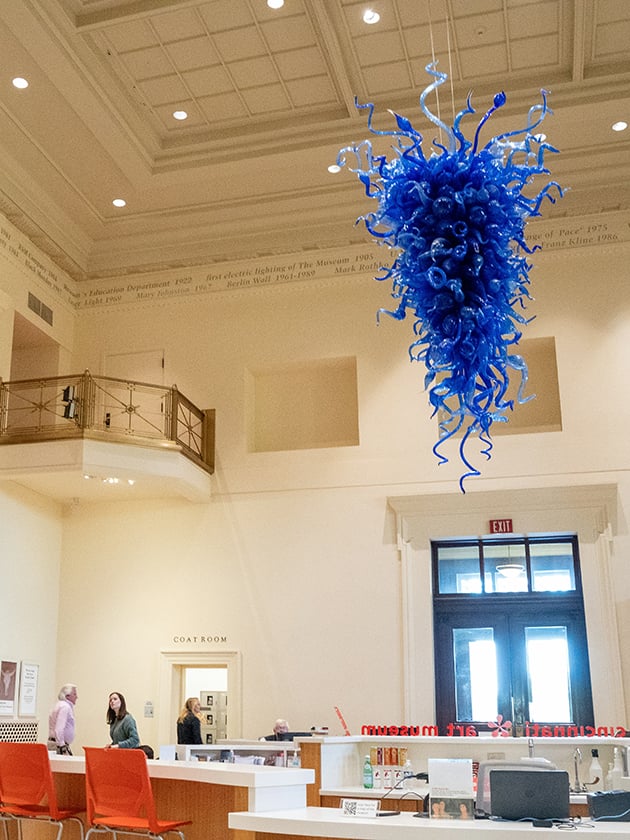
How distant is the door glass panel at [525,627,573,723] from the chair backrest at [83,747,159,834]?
764cm

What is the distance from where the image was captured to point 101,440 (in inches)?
474

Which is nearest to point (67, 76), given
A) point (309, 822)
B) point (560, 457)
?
point (560, 457)

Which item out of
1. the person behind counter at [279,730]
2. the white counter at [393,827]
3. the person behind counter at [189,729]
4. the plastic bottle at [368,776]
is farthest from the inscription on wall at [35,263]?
the white counter at [393,827]

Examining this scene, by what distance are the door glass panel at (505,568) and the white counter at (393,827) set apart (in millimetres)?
8377

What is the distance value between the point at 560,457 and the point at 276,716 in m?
5.26

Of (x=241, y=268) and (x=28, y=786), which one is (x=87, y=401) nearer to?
(x=241, y=268)

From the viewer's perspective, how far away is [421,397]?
13.4 metres

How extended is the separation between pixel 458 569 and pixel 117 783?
7806mm

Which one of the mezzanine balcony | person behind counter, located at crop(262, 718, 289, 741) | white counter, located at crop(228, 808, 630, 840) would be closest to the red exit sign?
person behind counter, located at crop(262, 718, 289, 741)

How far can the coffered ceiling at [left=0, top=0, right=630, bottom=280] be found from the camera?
1074cm

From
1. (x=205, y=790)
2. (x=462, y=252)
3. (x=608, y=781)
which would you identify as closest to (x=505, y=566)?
(x=608, y=781)

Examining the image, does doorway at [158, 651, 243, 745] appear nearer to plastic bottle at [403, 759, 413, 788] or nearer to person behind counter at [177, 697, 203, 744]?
person behind counter at [177, 697, 203, 744]

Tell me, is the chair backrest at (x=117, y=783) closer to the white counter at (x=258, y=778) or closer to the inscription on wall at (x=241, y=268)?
the white counter at (x=258, y=778)

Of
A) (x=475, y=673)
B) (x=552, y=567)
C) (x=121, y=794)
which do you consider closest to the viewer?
(x=121, y=794)
